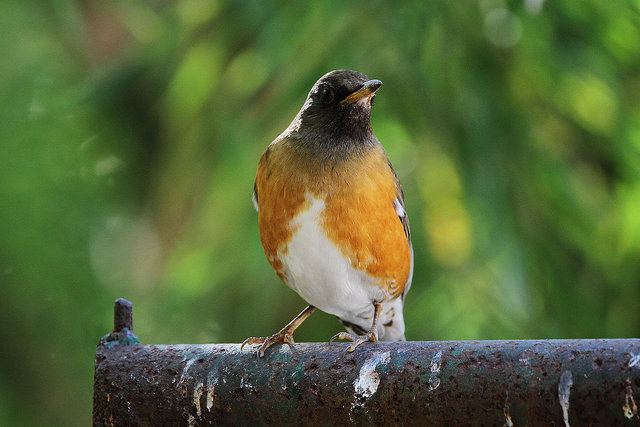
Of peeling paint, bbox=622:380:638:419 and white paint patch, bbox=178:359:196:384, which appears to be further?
white paint patch, bbox=178:359:196:384

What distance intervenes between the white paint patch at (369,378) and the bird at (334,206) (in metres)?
0.77

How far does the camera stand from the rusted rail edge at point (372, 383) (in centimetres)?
128

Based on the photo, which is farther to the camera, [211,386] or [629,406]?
[211,386]

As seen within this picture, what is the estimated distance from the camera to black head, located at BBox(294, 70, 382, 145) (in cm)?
261

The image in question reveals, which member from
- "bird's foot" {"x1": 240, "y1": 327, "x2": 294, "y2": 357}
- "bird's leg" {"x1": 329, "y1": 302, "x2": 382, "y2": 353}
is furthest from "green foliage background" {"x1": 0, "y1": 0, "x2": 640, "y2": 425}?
"bird's foot" {"x1": 240, "y1": 327, "x2": 294, "y2": 357}

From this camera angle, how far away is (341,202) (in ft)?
8.14

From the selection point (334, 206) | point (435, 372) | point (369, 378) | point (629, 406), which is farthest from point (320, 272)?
point (629, 406)

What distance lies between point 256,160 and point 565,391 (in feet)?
10.8

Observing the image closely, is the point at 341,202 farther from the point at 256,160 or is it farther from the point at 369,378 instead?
the point at 256,160

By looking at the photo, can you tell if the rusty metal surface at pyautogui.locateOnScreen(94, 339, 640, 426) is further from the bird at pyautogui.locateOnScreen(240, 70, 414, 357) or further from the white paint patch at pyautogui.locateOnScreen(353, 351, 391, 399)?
the bird at pyautogui.locateOnScreen(240, 70, 414, 357)

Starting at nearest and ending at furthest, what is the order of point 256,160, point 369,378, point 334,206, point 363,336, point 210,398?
point 369,378 → point 210,398 → point 363,336 → point 334,206 → point 256,160

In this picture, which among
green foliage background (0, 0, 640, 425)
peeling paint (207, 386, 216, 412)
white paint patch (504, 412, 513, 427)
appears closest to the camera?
white paint patch (504, 412, 513, 427)

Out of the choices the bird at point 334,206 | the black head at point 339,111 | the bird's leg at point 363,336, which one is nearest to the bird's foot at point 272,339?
the bird at point 334,206

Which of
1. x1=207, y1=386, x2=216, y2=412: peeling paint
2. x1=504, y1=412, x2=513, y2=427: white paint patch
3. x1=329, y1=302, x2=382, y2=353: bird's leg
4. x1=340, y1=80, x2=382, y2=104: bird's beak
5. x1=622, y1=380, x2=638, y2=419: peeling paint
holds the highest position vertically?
x1=340, y1=80, x2=382, y2=104: bird's beak
